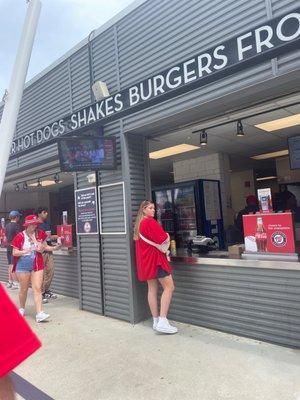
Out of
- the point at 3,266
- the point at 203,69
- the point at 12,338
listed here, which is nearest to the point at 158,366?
the point at 12,338

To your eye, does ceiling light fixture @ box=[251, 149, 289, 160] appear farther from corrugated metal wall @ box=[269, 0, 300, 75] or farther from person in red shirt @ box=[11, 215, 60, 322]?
person in red shirt @ box=[11, 215, 60, 322]

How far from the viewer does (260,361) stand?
3.54 meters

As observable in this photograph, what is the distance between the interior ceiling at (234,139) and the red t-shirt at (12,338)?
13.2 feet

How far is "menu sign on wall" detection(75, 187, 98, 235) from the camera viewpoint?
18.8ft

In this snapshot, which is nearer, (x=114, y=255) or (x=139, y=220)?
(x=139, y=220)

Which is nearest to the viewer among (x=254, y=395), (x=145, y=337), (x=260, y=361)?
(x=254, y=395)

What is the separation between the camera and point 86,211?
19.4 feet

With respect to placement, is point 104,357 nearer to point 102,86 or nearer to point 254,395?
point 254,395

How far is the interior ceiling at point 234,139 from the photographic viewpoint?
5.60 metres

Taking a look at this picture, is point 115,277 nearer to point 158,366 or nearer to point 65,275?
point 158,366

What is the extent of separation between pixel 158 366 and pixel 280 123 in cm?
439

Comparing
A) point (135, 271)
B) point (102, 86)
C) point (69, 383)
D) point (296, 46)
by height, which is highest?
point (102, 86)

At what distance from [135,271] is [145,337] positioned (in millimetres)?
946

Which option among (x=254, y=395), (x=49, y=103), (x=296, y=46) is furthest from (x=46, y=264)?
(x=296, y=46)
